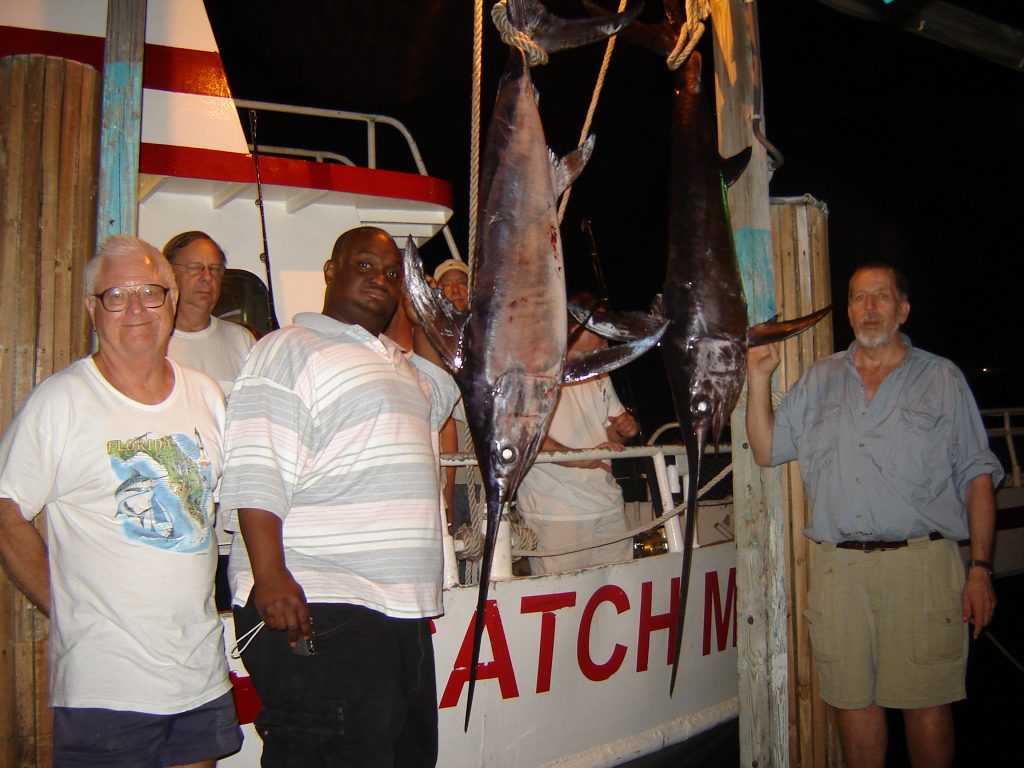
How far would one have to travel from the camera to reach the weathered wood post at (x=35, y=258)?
6.67ft

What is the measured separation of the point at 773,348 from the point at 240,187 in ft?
9.92

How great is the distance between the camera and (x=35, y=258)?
211 cm

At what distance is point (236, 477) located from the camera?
196cm

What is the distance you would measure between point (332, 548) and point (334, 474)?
0.65 ft

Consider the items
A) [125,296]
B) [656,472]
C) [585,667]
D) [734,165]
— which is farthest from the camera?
[656,472]

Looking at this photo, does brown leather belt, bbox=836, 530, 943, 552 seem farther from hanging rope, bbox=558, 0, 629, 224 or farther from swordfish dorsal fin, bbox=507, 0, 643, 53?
swordfish dorsal fin, bbox=507, 0, 643, 53

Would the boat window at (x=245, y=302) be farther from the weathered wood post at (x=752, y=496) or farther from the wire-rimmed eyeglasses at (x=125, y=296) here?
the weathered wood post at (x=752, y=496)

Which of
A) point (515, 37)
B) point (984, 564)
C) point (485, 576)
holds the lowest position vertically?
point (984, 564)

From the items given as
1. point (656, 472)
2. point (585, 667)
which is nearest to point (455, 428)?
point (656, 472)

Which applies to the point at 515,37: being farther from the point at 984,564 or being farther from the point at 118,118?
the point at 984,564

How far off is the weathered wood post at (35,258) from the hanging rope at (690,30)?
6.13 ft

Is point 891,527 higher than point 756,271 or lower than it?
lower

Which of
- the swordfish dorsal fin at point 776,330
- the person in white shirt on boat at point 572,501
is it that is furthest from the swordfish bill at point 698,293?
the person in white shirt on boat at point 572,501

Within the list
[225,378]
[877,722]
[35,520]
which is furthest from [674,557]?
[35,520]
